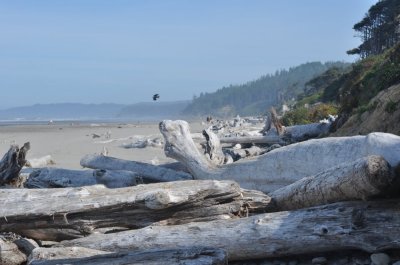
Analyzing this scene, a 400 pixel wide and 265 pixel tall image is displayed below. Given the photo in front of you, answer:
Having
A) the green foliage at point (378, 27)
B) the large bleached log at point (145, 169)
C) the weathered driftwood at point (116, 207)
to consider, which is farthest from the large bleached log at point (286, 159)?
the green foliage at point (378, 27)

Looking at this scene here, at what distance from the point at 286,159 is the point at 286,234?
197 centimetres

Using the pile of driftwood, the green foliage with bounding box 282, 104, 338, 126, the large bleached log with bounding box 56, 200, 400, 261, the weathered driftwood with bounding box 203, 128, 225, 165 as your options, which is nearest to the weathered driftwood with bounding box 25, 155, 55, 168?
the weathered driftwood with bounding box 203, 128, 225, 165

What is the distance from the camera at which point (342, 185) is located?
426cm

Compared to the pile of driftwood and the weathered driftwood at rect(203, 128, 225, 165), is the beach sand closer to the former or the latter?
the weathered driftwood at rect(203, 128, 225, 165)

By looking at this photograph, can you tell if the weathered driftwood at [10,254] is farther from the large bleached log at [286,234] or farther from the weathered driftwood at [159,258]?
the weathered driftwood at [159,258]

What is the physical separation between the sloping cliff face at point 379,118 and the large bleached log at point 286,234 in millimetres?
3999

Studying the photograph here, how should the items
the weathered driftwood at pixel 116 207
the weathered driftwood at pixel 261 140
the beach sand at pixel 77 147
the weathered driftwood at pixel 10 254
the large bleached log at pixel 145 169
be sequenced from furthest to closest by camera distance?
1. the weathered driftwood at pixel 261 140
2. the beach sand at pixel 77 147
3. the large bleached log at pixel 145 169
4. the weathered driftwood at pixel 116 207
5. the weathered driftwood at pixel 10 254

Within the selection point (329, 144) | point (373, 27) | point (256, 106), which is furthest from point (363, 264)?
point (256, 106)

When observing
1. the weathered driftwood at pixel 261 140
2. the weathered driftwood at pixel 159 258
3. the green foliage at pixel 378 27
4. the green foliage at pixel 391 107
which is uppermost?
the green foliage at pixel 378 27

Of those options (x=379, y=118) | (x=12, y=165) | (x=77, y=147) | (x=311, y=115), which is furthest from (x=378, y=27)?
(x=12, y=165)

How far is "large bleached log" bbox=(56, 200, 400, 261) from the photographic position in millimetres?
4012

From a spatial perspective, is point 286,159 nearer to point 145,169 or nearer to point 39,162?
point 145,169

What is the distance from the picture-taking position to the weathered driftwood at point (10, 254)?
4715 millimetres

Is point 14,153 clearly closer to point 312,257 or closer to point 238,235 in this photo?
point 238,235
